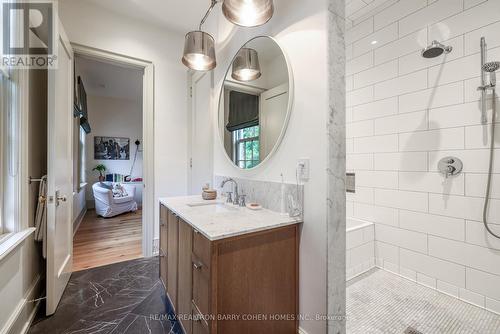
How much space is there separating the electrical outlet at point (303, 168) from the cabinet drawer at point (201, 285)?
74cm

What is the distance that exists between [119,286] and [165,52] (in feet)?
8.83

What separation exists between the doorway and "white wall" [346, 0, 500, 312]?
8.20ft

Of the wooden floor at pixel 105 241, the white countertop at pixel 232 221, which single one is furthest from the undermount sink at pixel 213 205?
the wooden floor at pixel 105 241

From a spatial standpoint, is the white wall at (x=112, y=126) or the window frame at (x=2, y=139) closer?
the window frame at (x=2, y=139)

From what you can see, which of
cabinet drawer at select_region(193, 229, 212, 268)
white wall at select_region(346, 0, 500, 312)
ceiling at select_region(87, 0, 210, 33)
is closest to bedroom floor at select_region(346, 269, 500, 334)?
white wall at select_region(346, 0, 500, 312)

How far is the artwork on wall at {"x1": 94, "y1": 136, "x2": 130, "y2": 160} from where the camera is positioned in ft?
17.9

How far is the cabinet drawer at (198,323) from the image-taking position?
105 cm

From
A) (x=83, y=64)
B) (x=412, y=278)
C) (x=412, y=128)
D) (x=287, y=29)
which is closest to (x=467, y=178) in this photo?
(x=412, y=128)

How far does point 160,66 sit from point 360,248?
313 cm

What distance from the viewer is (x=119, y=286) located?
202 cm

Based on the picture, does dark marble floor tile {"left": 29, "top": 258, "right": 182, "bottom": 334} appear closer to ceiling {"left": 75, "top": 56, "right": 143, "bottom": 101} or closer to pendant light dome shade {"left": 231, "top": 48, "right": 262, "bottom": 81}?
pendant light dome shade {"left": 231, "top": 48, "right": 262, "bottom": 81}

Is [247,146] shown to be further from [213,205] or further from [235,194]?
[213,205]

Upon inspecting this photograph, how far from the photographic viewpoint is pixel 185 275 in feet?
4.25

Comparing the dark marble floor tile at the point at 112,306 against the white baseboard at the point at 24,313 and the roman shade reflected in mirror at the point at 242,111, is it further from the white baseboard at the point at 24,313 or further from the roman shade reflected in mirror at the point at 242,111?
the roman shade reflected in mirror at the point at 242,111
